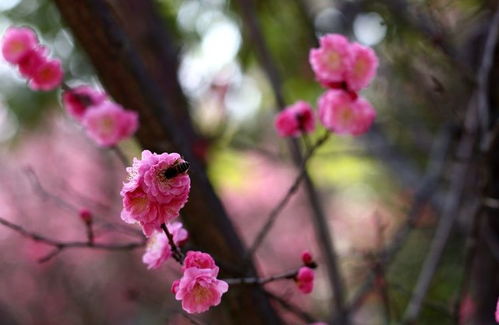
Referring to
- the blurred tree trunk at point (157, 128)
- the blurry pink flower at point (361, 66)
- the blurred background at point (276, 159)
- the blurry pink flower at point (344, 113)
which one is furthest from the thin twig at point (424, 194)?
the blurry pink flower at point (361, 66)

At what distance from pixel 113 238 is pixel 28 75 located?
3.14 m

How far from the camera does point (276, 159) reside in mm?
3049

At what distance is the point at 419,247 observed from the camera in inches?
136

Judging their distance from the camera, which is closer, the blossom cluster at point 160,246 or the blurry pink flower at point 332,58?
the blossom cluster at point 160,246

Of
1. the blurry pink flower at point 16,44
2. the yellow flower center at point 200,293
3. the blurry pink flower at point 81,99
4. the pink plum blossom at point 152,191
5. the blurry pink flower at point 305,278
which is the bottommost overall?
the blurry pink flower at point 305,278

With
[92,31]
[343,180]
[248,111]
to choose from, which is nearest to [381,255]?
[92,31]

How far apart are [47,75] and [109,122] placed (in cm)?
21

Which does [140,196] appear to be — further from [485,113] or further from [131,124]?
[485,113]

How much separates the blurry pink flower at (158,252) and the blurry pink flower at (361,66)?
0.53m

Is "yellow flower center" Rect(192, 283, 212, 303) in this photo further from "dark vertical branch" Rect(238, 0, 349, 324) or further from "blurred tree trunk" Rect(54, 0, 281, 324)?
"dark vertical branch" Rect(238, 0, 349, 324)

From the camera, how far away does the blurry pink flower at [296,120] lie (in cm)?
161

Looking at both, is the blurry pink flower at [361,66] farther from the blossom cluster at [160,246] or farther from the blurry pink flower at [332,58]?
the blossom cluster at [160,246]

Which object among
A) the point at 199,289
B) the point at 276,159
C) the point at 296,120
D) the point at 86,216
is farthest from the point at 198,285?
the point at 276,159

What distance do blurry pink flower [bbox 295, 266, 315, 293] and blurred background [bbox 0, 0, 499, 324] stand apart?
38 centimetres
